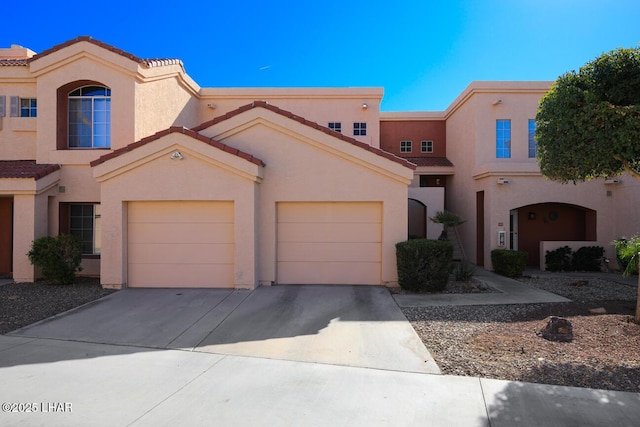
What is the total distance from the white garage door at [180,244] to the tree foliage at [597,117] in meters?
7.02

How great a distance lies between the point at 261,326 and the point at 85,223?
8.03m

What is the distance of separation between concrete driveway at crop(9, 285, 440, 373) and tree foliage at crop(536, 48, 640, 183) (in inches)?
156

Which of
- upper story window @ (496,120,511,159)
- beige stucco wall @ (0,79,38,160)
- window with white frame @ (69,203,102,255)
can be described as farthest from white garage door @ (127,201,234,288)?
upper story window @ (496,120,511,159)

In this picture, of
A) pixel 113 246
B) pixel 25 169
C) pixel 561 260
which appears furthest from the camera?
pixel 561 260

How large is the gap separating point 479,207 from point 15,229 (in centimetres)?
1489

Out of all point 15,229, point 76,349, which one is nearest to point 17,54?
point 15,229

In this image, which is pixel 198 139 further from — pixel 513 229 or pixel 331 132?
pixel 513 229

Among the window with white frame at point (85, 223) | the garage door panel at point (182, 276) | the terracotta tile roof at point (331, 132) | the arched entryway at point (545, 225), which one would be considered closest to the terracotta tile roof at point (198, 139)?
the terracotta tile roof at point (331, 132)

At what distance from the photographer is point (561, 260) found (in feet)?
43.3

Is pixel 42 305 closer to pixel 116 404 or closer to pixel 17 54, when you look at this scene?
pixel 116 404

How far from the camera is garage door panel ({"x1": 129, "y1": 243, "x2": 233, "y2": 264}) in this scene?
380 inches

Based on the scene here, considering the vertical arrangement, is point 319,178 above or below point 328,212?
above

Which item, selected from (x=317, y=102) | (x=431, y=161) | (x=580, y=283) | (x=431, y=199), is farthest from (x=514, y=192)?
(x=317, y=102)

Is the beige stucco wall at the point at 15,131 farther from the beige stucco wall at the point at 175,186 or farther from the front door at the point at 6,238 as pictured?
the beige stucco wall at the point at 175,186
